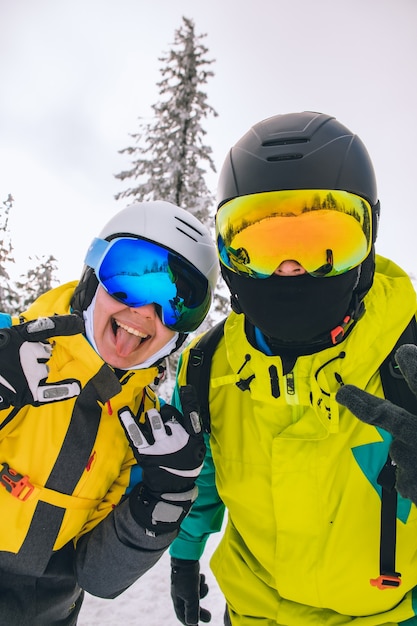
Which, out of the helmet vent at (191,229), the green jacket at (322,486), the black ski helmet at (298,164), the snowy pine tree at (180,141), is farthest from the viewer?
the snowy pine tree at (180,141)

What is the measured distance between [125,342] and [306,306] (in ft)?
3.85

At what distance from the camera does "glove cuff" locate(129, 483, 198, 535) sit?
87.2 inches

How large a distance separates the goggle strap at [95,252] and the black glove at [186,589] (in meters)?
2.32

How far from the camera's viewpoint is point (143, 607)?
4770mm

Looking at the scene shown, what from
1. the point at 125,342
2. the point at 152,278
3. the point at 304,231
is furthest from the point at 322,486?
the point at 152,278

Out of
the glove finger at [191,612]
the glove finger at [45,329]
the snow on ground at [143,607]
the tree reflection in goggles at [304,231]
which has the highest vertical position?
the tree reflection in goggles at [304,231]

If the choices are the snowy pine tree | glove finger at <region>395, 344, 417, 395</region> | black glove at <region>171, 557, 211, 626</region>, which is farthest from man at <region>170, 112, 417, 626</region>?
the snowy pine tree

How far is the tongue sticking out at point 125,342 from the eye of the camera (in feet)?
8.05

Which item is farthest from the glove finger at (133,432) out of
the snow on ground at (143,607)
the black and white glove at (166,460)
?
the snow on ground at (143,607)

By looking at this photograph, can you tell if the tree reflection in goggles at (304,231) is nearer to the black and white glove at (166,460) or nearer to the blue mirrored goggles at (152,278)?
the blue mirrored goggles at (152,278)

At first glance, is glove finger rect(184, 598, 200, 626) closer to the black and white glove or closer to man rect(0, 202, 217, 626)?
man rect(0, 202, 217, 626)

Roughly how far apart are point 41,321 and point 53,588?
5.38ft

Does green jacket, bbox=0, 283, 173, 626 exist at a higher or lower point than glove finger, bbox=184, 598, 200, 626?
higher

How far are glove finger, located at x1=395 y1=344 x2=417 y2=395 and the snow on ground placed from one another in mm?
4552
